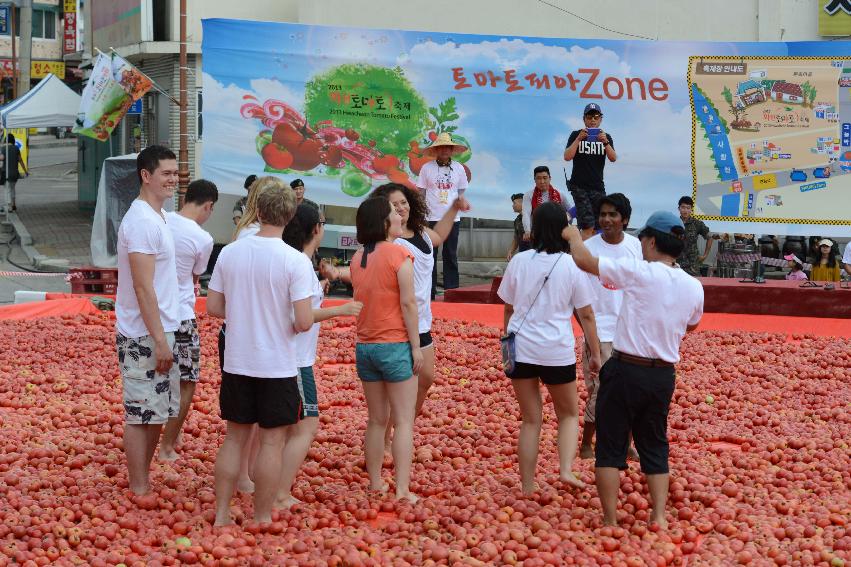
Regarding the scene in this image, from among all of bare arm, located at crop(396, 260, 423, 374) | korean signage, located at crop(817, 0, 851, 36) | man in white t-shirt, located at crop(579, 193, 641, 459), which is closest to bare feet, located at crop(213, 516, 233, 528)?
bare arm, located at crop(396, 260, 423, 374)

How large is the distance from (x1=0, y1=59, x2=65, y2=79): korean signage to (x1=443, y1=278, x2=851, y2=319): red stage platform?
40829mm

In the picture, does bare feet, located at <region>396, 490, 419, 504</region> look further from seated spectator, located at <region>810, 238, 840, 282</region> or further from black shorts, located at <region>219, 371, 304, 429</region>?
seated spectator, located at <region>810, 238, 840, 282</region>

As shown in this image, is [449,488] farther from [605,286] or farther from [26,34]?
[26,34]

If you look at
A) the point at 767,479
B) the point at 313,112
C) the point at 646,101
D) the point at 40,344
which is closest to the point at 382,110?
the point at 313,112

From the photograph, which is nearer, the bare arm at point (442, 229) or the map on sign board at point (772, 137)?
the bare arm at point (442, 229)

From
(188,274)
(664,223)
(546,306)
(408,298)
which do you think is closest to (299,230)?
(408,298)

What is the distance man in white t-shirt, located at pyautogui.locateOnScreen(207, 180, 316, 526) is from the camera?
5738 mm

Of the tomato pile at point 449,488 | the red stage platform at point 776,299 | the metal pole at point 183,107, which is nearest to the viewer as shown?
the tomato pile at point 449,488

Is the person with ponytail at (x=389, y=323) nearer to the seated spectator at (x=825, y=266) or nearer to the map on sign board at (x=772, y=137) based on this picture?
the map on sign board at (x=772, y=137)

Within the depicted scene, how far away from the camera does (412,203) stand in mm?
7066

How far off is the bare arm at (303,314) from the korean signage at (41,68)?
152 feet

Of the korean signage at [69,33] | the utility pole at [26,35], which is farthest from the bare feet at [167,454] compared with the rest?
the korean signage at [69,33]

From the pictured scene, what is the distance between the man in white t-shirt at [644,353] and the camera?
591 cm

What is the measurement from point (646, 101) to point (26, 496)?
11305 mm
